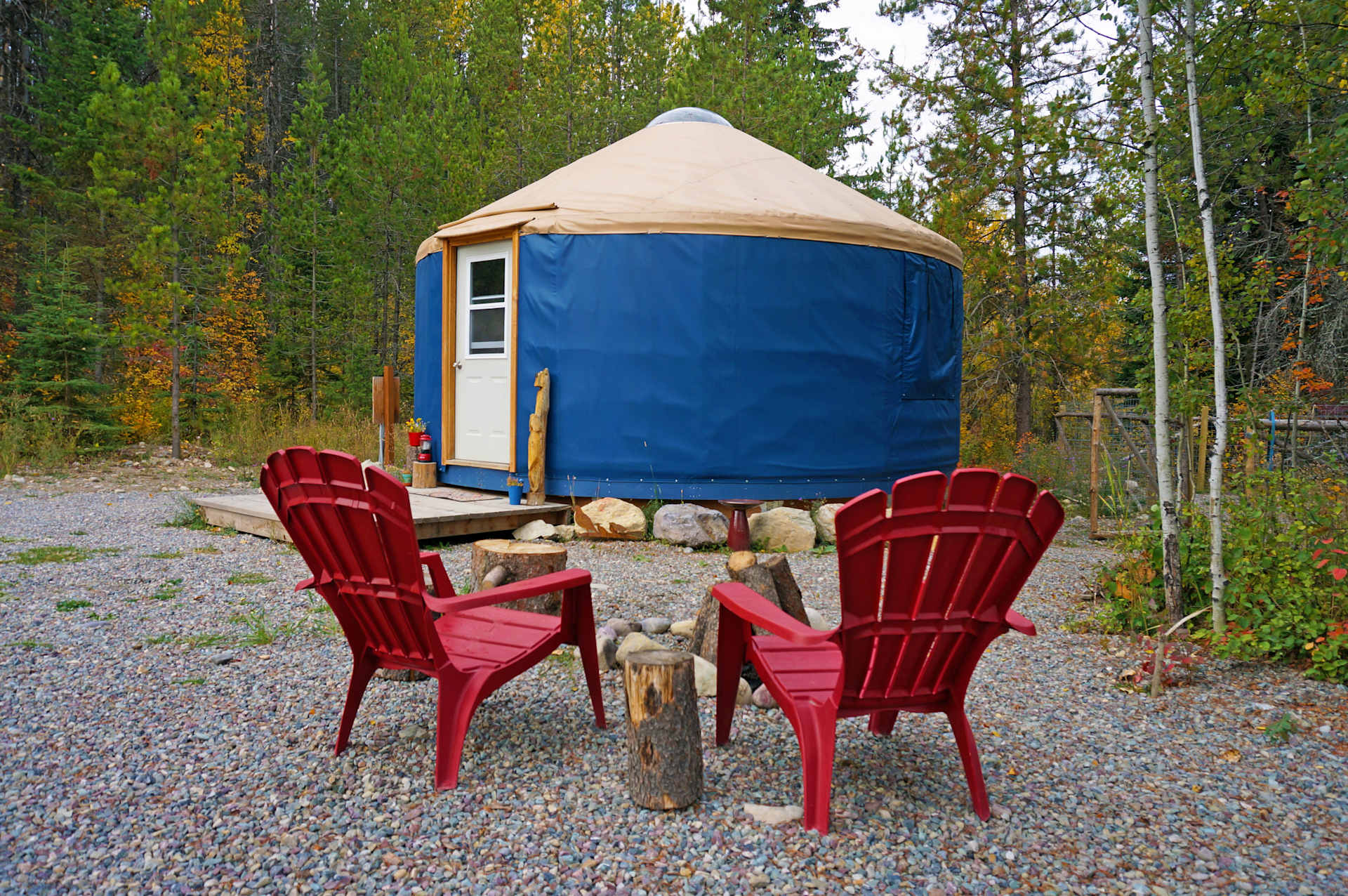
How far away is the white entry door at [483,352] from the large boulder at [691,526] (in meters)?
1.26

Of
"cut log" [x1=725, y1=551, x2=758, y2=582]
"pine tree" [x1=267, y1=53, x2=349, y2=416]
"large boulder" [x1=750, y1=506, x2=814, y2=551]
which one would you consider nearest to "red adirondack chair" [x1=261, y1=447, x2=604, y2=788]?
"cut log" [x1=725, y1=551, x2=758, y2=582]

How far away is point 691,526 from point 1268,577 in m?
2.98

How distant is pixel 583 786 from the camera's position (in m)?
2.06

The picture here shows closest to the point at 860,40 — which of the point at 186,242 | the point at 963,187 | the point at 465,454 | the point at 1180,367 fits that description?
the point at 963,187

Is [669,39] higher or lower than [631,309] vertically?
higher

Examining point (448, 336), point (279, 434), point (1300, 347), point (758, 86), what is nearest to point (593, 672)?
point (448, 336)

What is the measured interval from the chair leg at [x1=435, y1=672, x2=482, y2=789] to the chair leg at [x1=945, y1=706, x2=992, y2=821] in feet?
3.55

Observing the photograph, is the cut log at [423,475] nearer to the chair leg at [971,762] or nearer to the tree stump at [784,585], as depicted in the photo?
the tree stump at [784,585]

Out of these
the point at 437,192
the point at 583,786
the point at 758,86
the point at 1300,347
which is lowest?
the point at 583,786

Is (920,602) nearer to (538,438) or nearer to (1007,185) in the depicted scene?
(538,438)

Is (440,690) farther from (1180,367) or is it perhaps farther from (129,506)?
(129,506)

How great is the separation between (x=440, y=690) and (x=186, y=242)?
1120cm

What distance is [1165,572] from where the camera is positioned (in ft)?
10.6

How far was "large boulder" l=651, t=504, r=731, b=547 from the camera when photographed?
17.5 ft
